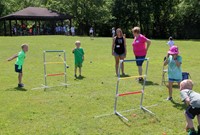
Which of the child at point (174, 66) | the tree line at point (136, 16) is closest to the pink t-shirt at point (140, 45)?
the child at point (174, 66)

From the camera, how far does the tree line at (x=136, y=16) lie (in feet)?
171

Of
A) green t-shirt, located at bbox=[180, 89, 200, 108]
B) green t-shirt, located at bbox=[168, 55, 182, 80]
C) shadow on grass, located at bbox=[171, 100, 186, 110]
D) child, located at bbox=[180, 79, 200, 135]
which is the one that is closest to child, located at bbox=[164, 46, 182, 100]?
green t-shirt, located at bbox=[168, 55, 182, 80]

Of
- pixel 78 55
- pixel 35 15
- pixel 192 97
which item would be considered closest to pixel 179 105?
pixel 192 97

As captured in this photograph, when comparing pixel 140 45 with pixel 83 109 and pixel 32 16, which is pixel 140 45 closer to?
pixel 83 109

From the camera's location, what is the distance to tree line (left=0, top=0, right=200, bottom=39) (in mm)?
52188

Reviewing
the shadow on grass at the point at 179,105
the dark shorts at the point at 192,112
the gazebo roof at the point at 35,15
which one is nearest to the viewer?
the dark shorts at the point at 192,112

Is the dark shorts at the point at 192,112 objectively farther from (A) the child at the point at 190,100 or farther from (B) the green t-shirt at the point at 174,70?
(B) the green t-shirt at the point at 174,70

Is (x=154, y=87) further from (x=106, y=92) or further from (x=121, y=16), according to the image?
(x=121, y=16)

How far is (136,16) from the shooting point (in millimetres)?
55875

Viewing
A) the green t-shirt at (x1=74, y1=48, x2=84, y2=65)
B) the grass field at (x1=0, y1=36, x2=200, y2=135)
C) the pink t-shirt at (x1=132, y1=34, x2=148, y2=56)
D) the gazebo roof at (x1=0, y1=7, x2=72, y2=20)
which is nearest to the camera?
the grass field at (x1=0, y1=36, x2=200, y2=135)

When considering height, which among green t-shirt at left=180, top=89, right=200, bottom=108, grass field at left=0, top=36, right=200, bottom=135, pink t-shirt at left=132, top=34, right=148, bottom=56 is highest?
pink t-shirt at left=132, top=34, right=148, bottom=56

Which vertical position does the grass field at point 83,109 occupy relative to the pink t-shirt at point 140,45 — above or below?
below

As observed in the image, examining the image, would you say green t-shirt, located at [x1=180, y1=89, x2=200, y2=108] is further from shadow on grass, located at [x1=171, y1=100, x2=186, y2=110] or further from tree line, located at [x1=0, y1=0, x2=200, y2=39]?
tree line, located at [x1=0, y1=0, x2=200, y2=39]

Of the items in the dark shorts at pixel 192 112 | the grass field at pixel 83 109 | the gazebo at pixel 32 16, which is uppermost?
the gazebo at pixel 32 16
